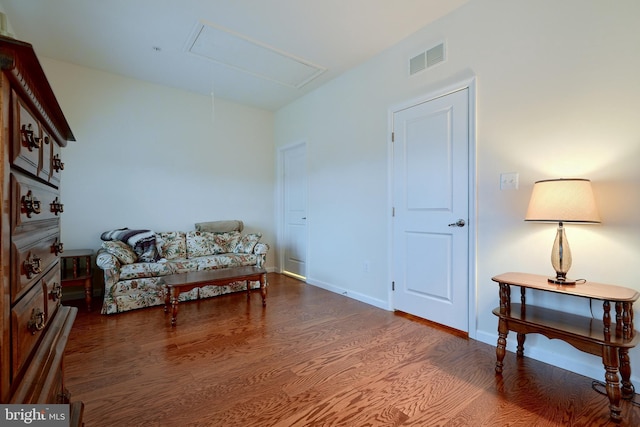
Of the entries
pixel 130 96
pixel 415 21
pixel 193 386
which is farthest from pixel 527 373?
pixel 130 96

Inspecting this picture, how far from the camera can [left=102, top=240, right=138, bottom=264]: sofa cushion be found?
3270mm

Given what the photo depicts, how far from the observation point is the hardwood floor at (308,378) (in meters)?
1.57

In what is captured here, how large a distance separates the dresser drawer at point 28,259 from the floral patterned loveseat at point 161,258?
8.28ft

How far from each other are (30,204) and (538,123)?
273cm

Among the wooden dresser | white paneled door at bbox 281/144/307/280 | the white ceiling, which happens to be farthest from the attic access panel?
the wooden dresser

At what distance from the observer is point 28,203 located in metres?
0.75

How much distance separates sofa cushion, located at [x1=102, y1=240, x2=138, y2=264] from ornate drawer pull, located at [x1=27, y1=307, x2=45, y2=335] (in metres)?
2.80

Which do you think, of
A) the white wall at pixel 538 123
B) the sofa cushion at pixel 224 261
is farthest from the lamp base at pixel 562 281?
the sofa cushion at pixel 224 261

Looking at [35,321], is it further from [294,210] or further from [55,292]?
[294,210]

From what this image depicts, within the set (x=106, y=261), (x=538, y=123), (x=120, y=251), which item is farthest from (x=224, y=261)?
(x=538, y=123)

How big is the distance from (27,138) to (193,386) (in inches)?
64.8

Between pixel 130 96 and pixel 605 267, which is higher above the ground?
pixel 130 96

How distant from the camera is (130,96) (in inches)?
156

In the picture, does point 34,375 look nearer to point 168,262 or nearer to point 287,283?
point 168,262
